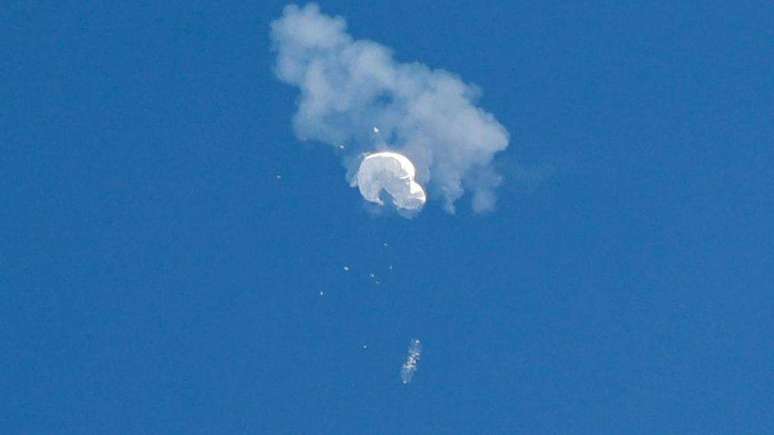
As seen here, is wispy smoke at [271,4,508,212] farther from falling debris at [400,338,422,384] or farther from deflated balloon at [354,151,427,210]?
falling debris at [400,338,422,384]

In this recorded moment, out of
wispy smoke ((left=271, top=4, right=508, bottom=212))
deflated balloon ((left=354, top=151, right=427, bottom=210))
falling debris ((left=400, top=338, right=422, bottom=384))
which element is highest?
wispy smoke ((left=271, top=4, right=508, bottom=212))

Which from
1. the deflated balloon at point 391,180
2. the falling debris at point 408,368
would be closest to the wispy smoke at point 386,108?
the deflated balloon at point 391,180

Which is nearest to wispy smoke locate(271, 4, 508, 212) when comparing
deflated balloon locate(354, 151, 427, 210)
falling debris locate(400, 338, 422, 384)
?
deflated balloon locate(354, 151, 427, 210)

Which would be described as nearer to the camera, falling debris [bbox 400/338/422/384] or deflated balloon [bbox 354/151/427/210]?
deflated balloon [bbox 354/151/427/210]

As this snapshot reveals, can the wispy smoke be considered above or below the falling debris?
above

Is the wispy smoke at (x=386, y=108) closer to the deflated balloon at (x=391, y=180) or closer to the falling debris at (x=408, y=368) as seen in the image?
the deflated balloon at (x=391, y=180)

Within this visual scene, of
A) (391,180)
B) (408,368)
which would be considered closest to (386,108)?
(391,180)

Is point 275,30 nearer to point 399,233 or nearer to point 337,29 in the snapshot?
point 337,29
